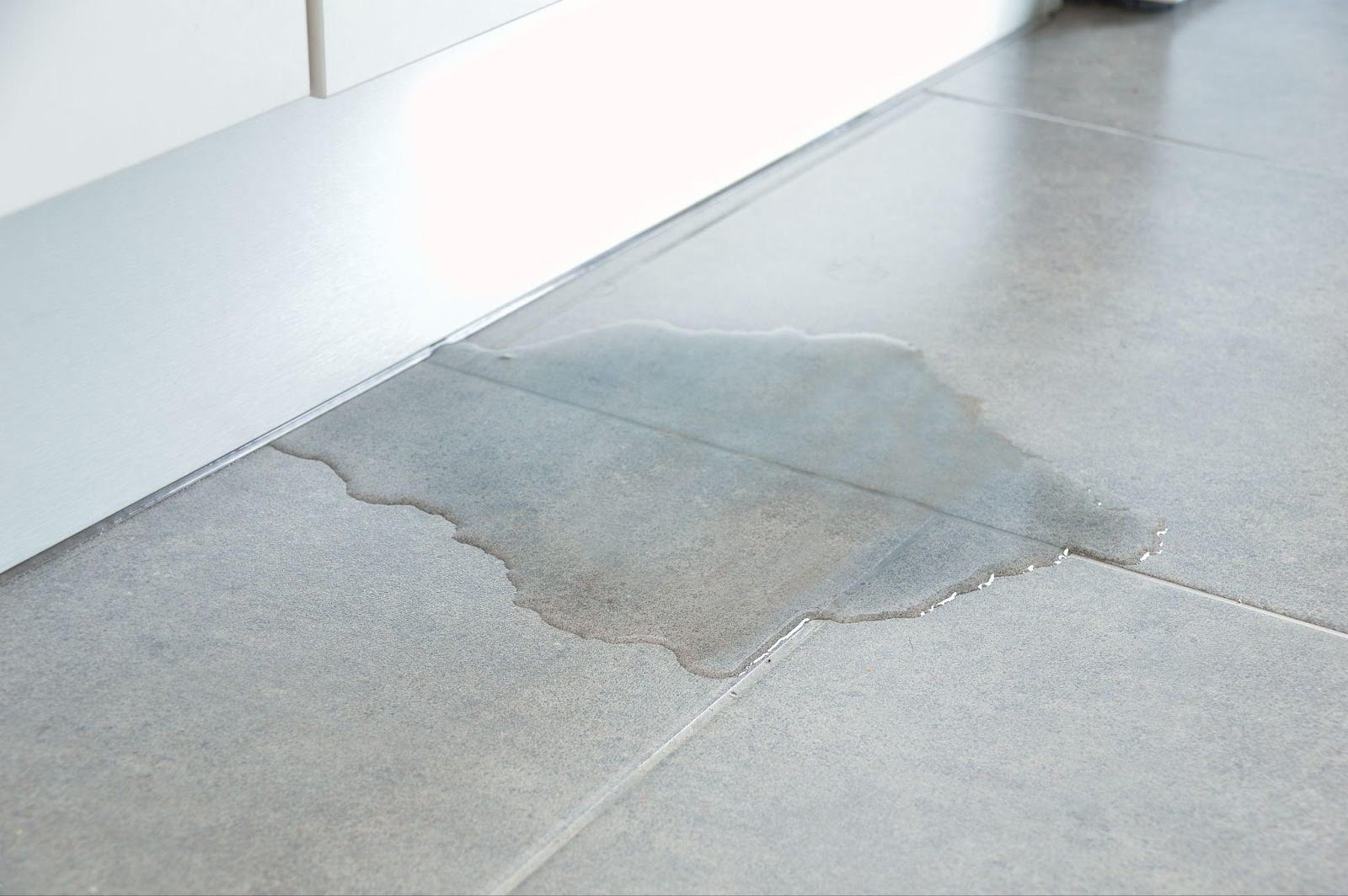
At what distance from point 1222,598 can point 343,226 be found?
1.53 m

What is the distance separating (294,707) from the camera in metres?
1.90

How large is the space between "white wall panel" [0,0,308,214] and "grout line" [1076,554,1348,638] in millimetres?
1348

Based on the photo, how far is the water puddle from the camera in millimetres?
2143

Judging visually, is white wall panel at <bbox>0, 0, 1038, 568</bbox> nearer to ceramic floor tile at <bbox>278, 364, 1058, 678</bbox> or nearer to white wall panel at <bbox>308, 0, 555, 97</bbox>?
ceramic floor tile at <bbox>278, 364, 1058, 678</bbox>

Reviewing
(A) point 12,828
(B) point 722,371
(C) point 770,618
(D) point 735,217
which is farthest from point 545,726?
(D) point 735,217

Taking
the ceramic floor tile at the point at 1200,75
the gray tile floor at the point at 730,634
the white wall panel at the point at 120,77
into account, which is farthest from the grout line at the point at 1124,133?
the white wall panel at the point at 120,77

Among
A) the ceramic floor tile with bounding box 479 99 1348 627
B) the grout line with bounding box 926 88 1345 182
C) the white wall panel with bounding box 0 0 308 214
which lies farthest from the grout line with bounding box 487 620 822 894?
the grout line with bounding box 926 88 1345 182

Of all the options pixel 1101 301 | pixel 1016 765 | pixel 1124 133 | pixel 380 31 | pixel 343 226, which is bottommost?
pixel 1016 765

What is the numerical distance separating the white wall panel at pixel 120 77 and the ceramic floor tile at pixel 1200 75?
2.67 m

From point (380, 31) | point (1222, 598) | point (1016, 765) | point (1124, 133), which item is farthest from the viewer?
point (1124, 133)

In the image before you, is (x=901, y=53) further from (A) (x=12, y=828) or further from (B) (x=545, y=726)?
(A) (x=12, y=828)

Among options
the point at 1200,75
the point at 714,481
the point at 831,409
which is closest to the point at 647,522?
the point at 714,481

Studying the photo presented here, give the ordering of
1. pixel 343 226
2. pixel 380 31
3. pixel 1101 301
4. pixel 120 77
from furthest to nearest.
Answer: pixel 1101 301, pixel 343 226, pixel 380 31, pixel 120 77

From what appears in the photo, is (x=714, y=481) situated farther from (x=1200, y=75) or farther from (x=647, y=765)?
(x=1200, y=75)
